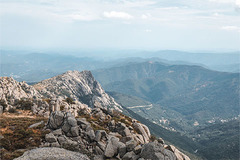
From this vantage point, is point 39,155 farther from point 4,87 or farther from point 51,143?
point 4,87

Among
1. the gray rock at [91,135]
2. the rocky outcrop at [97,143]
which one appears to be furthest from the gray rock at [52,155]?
the gray rock at [91,135]

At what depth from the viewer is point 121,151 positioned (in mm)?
39531

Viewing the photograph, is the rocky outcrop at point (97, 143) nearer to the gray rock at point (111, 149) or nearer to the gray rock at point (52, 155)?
the gray rock at point (111, 149)

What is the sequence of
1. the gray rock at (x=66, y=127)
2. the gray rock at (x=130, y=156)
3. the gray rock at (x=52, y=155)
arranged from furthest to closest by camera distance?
1. the gray rock at (x=66, y=127)
2. the gray rock at (x=130, y=156)
3. the gray rock at (x=52, y=155)

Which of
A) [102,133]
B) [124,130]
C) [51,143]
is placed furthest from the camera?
[124,130]

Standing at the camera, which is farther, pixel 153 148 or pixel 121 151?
pixel 121 151

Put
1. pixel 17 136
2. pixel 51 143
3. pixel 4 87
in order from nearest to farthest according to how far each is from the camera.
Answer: pixel 51 143 → pixel 17 136 → pixel 4 87

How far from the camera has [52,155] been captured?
120 ft

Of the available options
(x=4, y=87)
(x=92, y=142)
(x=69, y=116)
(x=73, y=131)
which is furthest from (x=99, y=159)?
(x=4, y=87)

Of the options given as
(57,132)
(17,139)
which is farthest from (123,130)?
(17,139)

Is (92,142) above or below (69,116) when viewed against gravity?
below

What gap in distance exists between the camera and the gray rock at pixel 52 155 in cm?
3599

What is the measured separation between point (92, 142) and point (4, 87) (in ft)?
375

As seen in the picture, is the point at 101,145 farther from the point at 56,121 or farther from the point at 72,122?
the point at 56,121
